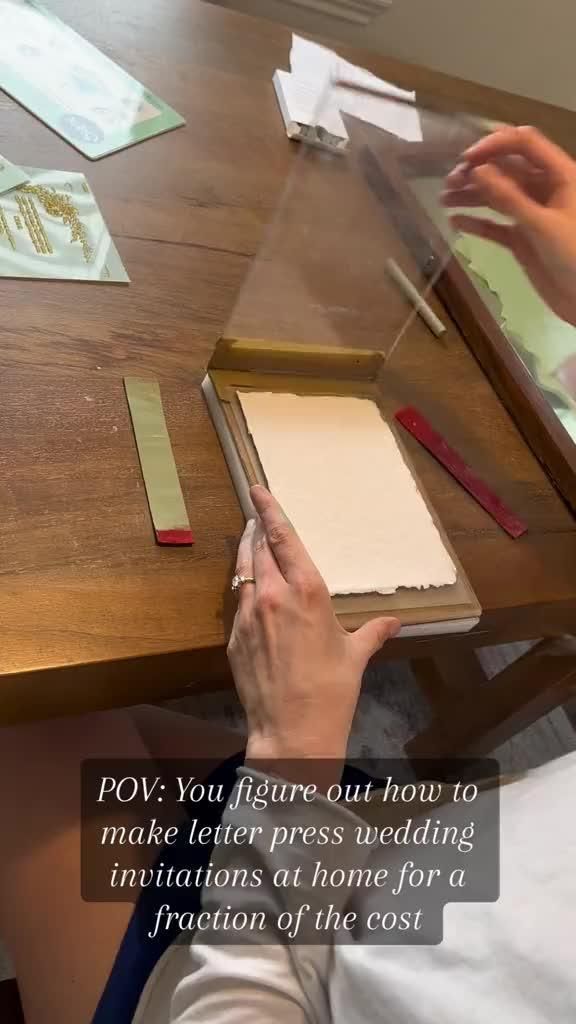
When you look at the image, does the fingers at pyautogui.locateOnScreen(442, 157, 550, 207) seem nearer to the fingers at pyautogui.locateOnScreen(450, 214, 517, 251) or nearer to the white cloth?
the fingers at pyautogui.locateOnScreen(450, 214, 517, 251)

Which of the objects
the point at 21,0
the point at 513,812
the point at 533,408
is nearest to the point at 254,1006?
the point at 513,812

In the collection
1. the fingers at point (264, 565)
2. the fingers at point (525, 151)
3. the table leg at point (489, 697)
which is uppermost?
the fingers at point (525, 151)

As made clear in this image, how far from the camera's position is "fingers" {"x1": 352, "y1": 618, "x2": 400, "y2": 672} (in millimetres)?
578

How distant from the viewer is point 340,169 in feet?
2.92

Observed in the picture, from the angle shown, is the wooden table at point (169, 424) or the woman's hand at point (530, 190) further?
the woman's hand at point (530, 190)

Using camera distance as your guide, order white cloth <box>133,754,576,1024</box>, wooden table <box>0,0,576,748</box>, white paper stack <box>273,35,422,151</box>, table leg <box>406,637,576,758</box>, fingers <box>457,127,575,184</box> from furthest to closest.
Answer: table leg <box>406,637,576,758</box>
white paper stack <box>273,35,422,151</box>
fingers <box>457,127,575,184</box>
wooden table <box>0,0,576,748</box>
white cloth <box>133,754,576,1024</box>

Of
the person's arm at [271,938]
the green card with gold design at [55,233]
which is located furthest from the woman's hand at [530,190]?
the person's arm at [271,938]

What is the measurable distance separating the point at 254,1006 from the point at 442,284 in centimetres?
76

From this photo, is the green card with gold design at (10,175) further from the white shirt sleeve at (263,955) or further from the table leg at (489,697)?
the table leg at (489,697)

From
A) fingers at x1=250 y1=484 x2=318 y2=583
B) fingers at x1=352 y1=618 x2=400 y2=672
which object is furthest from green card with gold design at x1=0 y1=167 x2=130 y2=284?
fingers at x1=352 y1=618 x2=400 y2=672

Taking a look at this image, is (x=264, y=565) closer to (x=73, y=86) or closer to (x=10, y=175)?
(x=10, y=175)

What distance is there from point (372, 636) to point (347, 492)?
15 cm

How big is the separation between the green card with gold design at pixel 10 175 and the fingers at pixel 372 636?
1.74 ft

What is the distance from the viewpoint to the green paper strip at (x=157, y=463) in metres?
0.60
